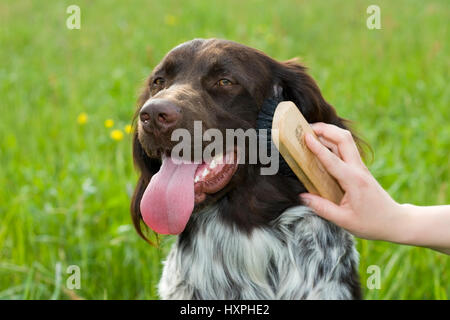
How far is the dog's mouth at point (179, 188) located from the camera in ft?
7.72

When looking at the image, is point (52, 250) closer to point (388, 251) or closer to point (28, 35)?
point (388, 251)

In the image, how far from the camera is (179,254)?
2.77 m

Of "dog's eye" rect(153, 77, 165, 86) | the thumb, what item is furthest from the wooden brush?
"dog's eye" rect(153, 77, 165, 86)

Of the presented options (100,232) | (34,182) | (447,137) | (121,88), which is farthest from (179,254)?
(121,88)

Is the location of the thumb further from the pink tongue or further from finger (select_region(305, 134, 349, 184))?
the pink tongue

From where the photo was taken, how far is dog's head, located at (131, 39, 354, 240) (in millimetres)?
2309

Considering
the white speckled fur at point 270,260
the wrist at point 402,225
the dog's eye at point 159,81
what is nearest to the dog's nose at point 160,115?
the dog's eye at point 159,81

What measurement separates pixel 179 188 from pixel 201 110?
0.35 m

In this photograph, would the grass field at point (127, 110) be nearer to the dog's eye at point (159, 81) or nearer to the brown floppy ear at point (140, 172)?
the brown floppy ear at point (140, 172)

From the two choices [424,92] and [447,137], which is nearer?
[447,137]

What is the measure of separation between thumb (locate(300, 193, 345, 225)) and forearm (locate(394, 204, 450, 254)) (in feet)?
0.79
